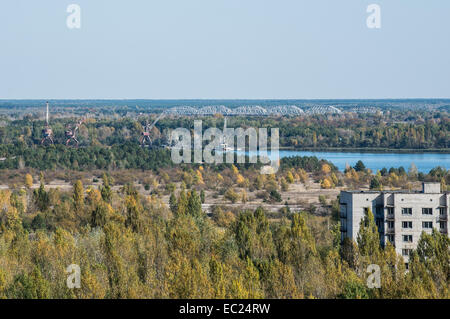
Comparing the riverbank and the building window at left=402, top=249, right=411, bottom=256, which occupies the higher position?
the building window at left=402, top=249, right=411, bottom=256

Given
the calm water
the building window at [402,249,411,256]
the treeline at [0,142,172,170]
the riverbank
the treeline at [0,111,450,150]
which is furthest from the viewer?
the riverbank

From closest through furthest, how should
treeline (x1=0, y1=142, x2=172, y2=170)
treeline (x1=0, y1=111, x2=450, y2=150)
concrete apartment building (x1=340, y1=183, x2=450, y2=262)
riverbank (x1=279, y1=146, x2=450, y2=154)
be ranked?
concrete apartment building (x1=340, y1=183, x2=450, y2=262), treeline (x1=0, y1=142, x2=172, y2=170), treeline (x1=0, y1=111, x2=450, y2=150), riverbank (x1=279, y1=146, x2=450, y2=154)

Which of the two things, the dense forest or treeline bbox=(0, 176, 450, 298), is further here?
the dense forest

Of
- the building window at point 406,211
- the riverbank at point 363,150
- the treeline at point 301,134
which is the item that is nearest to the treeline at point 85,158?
the treeline at point 301,134

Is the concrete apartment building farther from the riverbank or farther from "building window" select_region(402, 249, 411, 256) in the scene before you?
the riverbank

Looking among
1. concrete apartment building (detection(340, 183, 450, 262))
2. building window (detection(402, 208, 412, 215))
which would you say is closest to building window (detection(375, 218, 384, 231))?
concrete apartment building (detection(340, 183, 450, 262))

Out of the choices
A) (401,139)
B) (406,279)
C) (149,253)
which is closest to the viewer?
(406,279)
